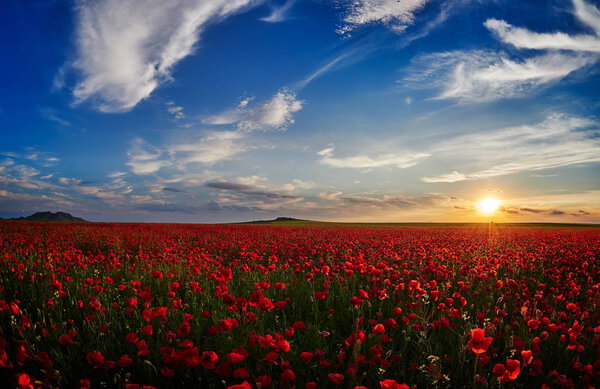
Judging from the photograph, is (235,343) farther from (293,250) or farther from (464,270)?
(293,250)

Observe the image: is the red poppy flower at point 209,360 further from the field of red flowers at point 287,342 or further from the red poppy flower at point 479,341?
the red poppy flower at point 479,341

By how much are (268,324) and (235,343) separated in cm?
86

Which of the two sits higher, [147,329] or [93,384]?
[147,329]

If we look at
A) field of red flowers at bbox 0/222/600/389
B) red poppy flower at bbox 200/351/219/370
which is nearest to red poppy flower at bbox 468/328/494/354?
field of red flowers at bbox 0/222/600/389

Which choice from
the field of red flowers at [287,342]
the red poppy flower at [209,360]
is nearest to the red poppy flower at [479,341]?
the field of red flowers at [287,342]

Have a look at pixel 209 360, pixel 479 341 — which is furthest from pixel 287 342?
pixel 479 341

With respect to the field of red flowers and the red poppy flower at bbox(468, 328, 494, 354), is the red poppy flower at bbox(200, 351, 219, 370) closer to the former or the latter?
the field of red flowers

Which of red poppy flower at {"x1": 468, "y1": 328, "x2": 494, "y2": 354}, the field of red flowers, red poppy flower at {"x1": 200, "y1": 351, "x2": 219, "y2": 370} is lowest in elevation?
the field of red flowers

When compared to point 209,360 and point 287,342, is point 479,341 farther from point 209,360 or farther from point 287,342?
point 209,360

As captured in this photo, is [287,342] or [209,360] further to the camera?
[287,342]

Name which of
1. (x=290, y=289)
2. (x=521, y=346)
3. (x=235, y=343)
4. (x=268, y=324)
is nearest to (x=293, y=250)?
(x=290, y=289)

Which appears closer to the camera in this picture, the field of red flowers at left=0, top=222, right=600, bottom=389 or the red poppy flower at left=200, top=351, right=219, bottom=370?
the red poppy flower at left=200, top=351, right=219, bottom=370

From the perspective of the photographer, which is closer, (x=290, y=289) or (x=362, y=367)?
(x=362, y=367)

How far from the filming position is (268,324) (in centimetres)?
377
